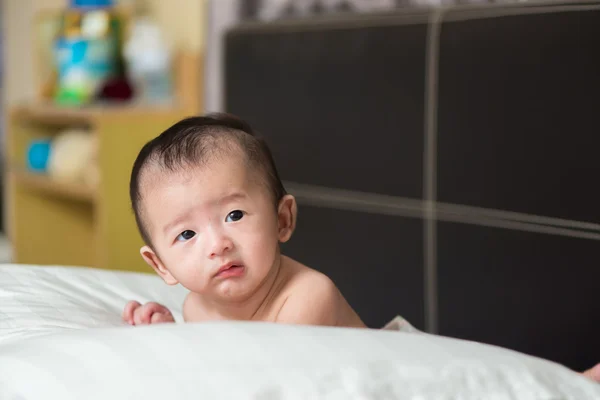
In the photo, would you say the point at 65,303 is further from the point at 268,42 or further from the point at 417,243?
the point at 268,42

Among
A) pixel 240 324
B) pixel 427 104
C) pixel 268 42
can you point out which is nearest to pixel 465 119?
pixel 427 104

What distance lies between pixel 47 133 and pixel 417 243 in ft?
7.69

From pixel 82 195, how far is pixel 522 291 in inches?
72.9

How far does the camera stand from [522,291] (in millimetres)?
1417

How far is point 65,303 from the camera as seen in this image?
1204 mm

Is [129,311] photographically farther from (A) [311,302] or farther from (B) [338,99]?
(B) [338,99]

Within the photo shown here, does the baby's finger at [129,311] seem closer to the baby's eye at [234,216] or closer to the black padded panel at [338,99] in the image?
the baby's eye at [234,216]

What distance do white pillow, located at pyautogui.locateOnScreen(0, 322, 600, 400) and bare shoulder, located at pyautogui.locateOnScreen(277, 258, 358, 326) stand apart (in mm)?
234

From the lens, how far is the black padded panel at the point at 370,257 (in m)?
1.64

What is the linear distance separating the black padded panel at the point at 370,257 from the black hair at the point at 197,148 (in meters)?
0.61

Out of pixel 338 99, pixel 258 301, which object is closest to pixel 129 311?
pixel 258 301

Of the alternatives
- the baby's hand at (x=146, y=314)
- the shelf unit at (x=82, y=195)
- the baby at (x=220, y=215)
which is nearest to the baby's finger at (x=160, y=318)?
the baby's hand at (x=146, y=314)

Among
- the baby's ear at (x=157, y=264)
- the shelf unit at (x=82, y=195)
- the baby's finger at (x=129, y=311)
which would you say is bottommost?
the shelf unit at (x=82, y=195)

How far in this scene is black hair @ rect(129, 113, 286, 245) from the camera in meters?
1.00
